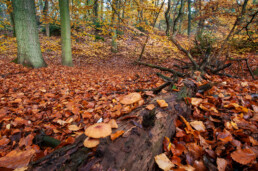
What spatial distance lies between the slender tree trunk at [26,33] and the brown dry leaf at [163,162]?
263 inches

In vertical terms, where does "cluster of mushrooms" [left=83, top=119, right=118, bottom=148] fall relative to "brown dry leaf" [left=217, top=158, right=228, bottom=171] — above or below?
above

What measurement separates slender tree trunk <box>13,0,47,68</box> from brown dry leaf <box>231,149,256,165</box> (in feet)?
23.7

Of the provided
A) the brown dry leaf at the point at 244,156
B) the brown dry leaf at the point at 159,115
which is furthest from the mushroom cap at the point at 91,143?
the brown dry leaf at the point at 244,156

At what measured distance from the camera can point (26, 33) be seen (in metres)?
5.44

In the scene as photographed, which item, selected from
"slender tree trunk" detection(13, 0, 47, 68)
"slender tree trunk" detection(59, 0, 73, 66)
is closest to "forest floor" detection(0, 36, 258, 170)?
"slender tree trunk" detection(13, 0, 47, 68)

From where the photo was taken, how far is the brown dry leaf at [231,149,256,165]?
1147 mm

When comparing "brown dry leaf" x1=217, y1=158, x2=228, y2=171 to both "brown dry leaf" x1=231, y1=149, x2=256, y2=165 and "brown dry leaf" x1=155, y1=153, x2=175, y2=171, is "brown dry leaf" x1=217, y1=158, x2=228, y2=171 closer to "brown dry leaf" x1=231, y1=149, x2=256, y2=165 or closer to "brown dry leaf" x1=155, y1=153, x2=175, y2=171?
"brown dry leaf" x1=231, y1=149, x2=256, y2=165

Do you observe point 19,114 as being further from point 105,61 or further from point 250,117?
point 105,61

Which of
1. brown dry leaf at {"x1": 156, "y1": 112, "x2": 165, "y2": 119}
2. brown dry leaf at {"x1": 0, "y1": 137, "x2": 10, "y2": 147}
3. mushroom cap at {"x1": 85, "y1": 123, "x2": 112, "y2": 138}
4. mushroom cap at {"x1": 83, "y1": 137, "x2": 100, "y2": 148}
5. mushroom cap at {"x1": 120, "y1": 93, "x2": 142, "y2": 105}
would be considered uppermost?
mushroom cap at {"x1": 120, "y1": 93, "x2": 142, "y2": 105}

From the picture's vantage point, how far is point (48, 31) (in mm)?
16375

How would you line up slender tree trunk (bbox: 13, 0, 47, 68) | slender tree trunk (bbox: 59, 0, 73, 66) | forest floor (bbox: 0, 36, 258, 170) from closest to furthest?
forest floor (bbox: 0, 36, 258, 170)
slender tree trunk (bbox: 13, 0, 47, 68)
slender tree trunk (bbox: 59, 0, 73, 66)

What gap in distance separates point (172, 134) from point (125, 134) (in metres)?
0.71

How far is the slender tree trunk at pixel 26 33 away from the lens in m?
5.16

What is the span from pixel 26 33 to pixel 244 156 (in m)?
7.36
